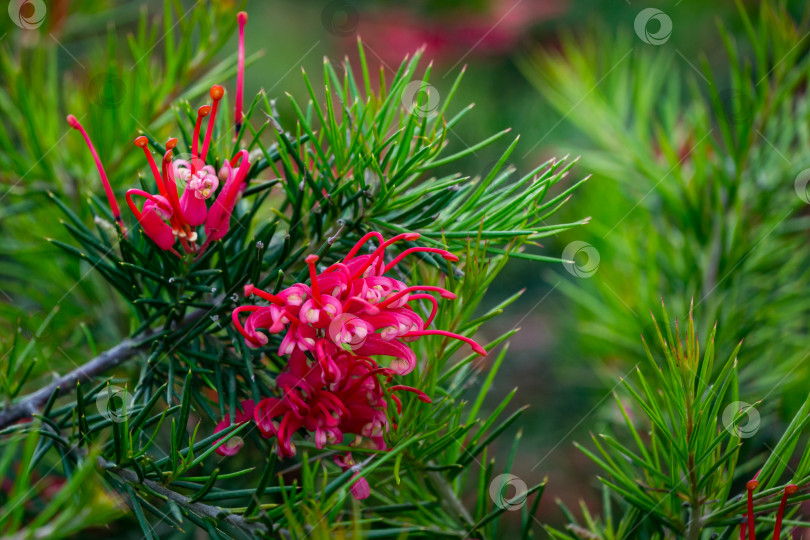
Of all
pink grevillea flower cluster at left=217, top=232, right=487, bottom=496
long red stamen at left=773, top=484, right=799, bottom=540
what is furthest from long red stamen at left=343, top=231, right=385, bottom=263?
long red stamen at left=773, top=484, right=799, bottom=540

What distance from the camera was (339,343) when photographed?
38cm

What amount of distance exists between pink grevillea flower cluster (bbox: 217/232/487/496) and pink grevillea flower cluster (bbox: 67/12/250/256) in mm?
75

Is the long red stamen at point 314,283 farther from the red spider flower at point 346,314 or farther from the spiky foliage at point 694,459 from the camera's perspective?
the spiky foliage at point 694,459

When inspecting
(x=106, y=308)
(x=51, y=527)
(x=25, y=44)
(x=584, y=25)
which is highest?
(x=584, y=25)

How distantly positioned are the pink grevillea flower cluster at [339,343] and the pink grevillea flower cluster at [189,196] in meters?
0.07

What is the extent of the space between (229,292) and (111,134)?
0.32m

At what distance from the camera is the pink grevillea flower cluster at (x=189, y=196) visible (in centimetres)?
42

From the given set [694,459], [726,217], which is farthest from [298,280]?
[726,217]

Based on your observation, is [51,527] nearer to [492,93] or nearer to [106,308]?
[106,308]

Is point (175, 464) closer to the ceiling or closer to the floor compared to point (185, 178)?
closer to the floor

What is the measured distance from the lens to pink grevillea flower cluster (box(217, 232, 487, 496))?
389 millimetres

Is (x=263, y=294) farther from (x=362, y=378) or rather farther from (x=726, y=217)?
(x=726, y=217)

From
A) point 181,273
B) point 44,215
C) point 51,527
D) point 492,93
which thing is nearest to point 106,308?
point 44,215

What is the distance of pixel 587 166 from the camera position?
89cm
